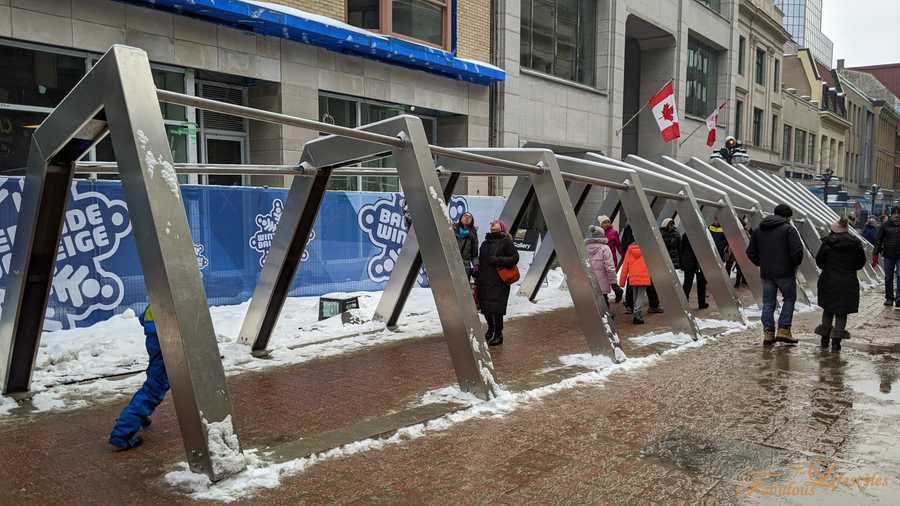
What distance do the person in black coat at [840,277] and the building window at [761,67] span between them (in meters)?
29.4

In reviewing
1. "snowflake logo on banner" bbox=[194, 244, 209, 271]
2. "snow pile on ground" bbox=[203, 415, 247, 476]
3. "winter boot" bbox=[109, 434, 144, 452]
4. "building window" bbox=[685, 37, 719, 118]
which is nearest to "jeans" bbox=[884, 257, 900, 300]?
"snowflake logo on banner" bbox=[194, 244, 209, 271]

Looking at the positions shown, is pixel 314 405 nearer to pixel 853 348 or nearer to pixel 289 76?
pixel 853 348

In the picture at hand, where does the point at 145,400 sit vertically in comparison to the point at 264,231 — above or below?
below

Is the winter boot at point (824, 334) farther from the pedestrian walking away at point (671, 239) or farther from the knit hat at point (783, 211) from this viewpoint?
the pedestrian walking away at point (671, 239)

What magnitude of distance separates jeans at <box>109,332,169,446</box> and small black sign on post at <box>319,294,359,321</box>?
16.0 feet

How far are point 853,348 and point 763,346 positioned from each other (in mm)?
1151

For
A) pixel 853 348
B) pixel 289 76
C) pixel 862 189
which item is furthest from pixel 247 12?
pixel 862 189

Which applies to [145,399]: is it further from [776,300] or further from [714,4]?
[714,4]

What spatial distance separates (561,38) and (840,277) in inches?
529

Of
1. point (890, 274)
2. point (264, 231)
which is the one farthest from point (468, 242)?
point (890, 274)

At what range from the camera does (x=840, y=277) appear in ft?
27.1

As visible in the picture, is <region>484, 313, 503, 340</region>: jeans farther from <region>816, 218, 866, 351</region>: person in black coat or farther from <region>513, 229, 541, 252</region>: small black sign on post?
<region>513, 229, 541, 252</region>: small black sign on post

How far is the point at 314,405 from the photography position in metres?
5.93

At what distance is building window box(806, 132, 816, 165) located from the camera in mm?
45562
